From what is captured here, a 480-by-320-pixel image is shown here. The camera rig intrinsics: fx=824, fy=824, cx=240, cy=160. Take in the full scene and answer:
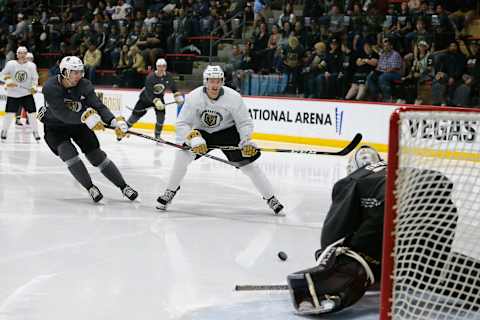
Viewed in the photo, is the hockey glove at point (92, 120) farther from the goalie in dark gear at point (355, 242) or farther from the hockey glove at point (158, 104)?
the hockey glove at point (158, 104)

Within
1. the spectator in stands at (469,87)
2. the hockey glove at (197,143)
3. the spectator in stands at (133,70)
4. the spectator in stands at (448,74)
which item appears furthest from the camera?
the spectator in stands at (133,70)

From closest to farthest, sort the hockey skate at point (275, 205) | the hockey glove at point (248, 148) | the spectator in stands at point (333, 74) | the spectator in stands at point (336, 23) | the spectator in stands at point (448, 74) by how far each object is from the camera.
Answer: the hockey glove at point (248, 148) → the hockey skate at point (275, 205) → the spectator in stands at point (448, 74) → the spectator in stands at point (333, 74) → the spectator in stands at point (336, 23)

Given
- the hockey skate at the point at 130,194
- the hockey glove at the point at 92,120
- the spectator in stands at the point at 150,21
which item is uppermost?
the spectator in stands at the point at 150,21

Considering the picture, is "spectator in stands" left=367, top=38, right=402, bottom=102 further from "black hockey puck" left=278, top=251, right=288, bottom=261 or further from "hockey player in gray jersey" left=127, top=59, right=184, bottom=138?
"black hockey puck" left=278, top=251, right=288, bottom=261

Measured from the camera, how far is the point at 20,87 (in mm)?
11414

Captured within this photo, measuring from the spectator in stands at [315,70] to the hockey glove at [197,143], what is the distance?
19.5 ft

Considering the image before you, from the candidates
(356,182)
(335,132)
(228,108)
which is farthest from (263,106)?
(356,182)

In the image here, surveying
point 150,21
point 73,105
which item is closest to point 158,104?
point 150,21

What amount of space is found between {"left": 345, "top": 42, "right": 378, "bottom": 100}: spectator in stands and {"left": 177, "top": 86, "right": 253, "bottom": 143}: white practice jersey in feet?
17.5

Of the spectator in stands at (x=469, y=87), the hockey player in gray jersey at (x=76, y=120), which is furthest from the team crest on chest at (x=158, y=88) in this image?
the hockey player in gray jersey at (x=76, y=120)

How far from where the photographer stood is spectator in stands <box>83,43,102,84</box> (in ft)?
50.6

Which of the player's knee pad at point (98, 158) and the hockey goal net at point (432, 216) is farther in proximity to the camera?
the player's knee pad at point (98, 158)

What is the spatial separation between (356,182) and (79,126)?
141 inches

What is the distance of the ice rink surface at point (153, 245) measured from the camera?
3637 mm
